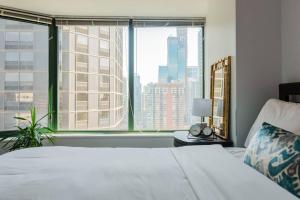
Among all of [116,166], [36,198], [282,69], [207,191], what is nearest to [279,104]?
[282,69]

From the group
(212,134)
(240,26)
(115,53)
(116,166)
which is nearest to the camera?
(116,166)

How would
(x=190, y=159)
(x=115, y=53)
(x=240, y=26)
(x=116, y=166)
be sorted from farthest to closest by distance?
(x=115, y=53)
(x=240, y=26)
(x=190, y=159)
(x=116, y=166)

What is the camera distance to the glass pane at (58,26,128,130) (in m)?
3.53

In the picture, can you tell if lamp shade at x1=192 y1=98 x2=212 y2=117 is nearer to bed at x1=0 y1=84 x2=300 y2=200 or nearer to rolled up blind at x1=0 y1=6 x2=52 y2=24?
bed at x1=0 y1=84 x2=300 y2=200

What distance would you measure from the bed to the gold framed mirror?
79cm

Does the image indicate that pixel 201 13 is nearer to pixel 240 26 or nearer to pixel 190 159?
pixel 240 26

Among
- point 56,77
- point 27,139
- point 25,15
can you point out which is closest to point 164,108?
point 56,77

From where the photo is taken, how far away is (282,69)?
2254 mm

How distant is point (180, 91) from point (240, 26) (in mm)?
1441

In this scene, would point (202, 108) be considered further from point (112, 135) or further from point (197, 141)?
point (112, 135)

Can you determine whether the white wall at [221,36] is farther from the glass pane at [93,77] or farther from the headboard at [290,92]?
the glass pane at [93,77]

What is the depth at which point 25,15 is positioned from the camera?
10.7 ft

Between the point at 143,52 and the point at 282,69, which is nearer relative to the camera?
the point at 282,69

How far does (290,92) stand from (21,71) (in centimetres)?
313
